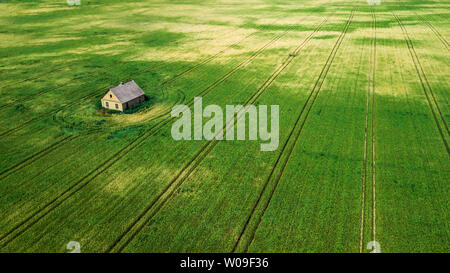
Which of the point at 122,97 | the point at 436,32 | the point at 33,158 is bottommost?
the point at 33,158

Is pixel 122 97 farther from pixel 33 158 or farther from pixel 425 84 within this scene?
pixel 425 84

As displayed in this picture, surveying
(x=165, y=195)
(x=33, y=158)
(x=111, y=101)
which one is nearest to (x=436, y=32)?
(x=111, y=101)

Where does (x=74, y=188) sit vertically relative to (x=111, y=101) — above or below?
below

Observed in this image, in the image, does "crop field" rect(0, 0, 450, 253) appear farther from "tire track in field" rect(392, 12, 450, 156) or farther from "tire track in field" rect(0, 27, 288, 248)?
"tire track in field" rect(392, 12, 450, 156)

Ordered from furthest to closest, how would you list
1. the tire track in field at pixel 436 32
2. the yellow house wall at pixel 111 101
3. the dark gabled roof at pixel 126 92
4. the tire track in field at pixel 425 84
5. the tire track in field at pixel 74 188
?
the tire track in field at pixel 436 32, the dark gabled roof at pixel 126 92, the yellow house wall at pixel 111 101, the tire track in field at pixel 425 84, the tire track in field at pixel 74 188

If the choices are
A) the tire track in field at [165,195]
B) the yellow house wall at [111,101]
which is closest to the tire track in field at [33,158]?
the yellow house wall at [111,101]

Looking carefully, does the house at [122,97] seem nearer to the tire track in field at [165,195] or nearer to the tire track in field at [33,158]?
the tire track in field at [33,158]

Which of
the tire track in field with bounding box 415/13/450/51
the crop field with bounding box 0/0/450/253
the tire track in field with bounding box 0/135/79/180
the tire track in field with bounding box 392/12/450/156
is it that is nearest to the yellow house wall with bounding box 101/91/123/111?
the crop field with bounding box 0/0/450/253

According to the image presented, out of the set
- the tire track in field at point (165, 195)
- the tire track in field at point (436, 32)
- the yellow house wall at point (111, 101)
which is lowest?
the tire track in field at point (165, 195)

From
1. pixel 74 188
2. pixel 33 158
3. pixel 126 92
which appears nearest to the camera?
pixel 74 188
